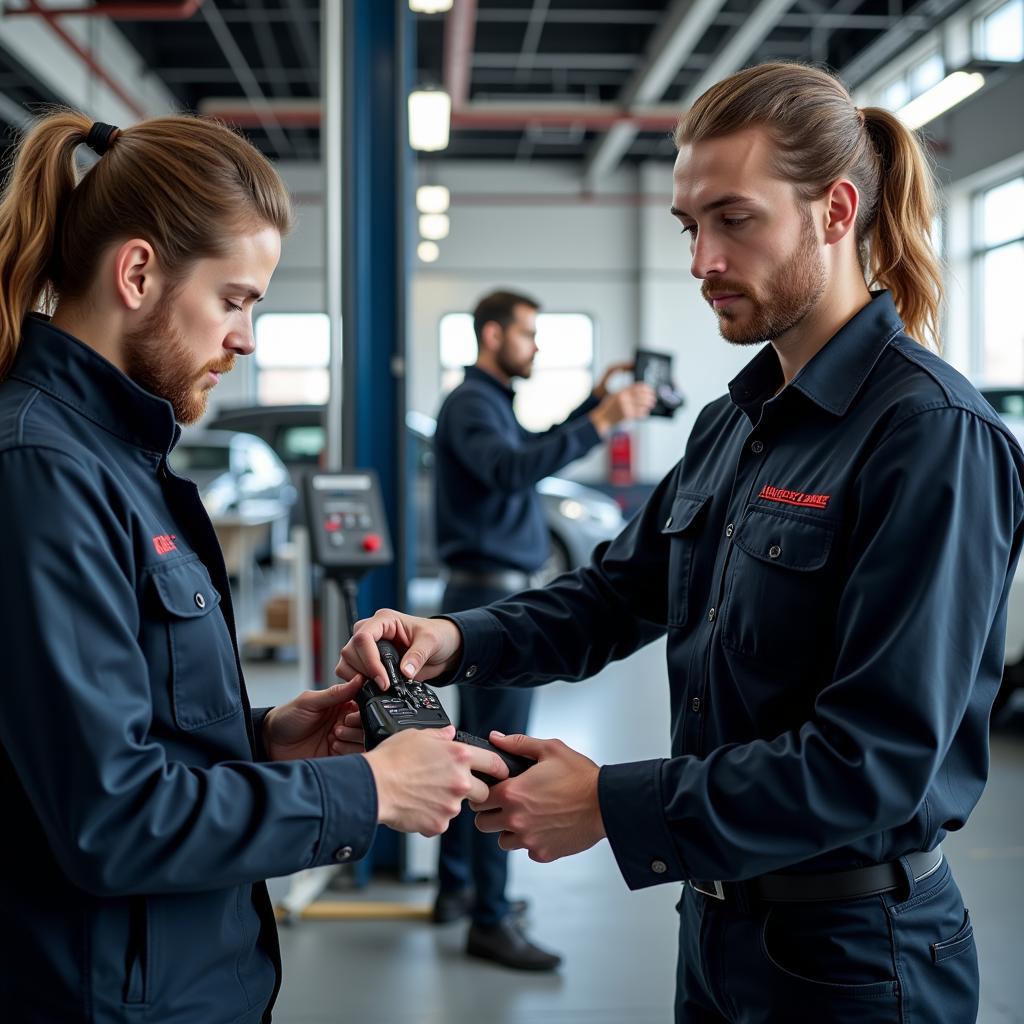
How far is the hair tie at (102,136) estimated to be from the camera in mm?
1225

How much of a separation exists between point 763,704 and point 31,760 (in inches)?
29.3

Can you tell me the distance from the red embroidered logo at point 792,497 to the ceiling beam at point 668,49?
7.51 m

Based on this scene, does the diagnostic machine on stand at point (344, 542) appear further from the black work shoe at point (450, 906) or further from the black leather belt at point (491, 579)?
the black leather belt at point (491, 579)

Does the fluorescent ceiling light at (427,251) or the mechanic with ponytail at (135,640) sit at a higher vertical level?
the fluorescent ceiling light at (427,251)

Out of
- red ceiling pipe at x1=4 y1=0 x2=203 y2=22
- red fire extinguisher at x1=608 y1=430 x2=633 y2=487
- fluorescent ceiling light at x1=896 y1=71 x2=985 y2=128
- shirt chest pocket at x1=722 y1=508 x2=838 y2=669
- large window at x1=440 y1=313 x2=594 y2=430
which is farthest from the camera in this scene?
large window at x1=440 y1=313 x2=594 y2=430

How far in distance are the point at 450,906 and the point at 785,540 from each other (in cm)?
231

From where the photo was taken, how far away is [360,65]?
11.4ft

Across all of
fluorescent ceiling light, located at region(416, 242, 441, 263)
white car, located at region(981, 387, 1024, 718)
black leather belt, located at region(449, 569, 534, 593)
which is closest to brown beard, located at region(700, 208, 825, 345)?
black leather belt, located at region(449, 569, 534, 593)

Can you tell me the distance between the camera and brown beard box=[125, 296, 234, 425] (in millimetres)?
1172

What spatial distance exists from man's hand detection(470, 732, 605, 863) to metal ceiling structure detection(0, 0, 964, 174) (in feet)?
24.1

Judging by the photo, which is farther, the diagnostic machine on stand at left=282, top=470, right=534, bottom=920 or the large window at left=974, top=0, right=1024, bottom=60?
the large window at left=974, top=0, right=1024, bottom=60

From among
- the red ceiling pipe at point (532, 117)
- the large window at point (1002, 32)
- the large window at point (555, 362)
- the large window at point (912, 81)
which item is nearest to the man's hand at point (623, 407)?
the large window at point (1002, 32)

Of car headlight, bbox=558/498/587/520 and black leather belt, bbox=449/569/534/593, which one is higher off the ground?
car headlight, bbox=558/498/587/520

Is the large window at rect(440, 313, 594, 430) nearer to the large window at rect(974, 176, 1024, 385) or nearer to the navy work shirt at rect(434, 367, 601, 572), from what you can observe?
the large window at rect(974, 176, 1024, 385)
